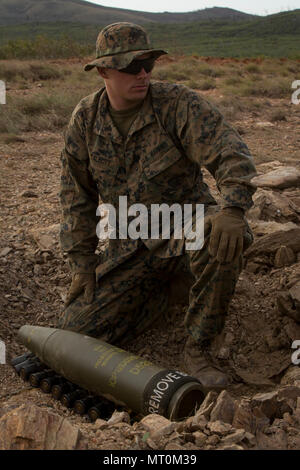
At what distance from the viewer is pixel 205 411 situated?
2.30 meters

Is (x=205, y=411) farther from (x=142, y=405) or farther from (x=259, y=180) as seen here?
(x=259, y=180)

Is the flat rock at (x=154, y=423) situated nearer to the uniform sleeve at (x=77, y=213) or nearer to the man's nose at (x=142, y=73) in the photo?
the uniform sleeve at (x=77, y=213)

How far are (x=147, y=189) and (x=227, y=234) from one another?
75 cm

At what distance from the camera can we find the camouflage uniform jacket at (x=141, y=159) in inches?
129

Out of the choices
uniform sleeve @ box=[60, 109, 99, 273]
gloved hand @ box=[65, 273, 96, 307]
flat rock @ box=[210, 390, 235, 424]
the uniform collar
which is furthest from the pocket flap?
flat rock @ box=[210, 390, 235, 424]

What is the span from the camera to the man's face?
329 cm

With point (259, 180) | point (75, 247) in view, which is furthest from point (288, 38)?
point (75, 247)

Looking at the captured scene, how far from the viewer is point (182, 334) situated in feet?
12.1

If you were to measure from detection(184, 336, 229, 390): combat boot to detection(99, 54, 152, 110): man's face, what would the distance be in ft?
4.55

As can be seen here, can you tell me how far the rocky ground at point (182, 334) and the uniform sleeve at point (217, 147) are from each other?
2.52ft

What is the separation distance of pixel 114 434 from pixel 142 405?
54 centimetres

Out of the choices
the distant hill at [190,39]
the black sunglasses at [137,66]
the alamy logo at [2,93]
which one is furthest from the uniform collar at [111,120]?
the distant hill at [190,39]

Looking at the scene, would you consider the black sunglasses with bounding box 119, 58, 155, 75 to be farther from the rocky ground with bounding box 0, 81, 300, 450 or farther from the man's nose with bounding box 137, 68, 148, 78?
the rocky ground with bounding box 0, 81, 300, 450
